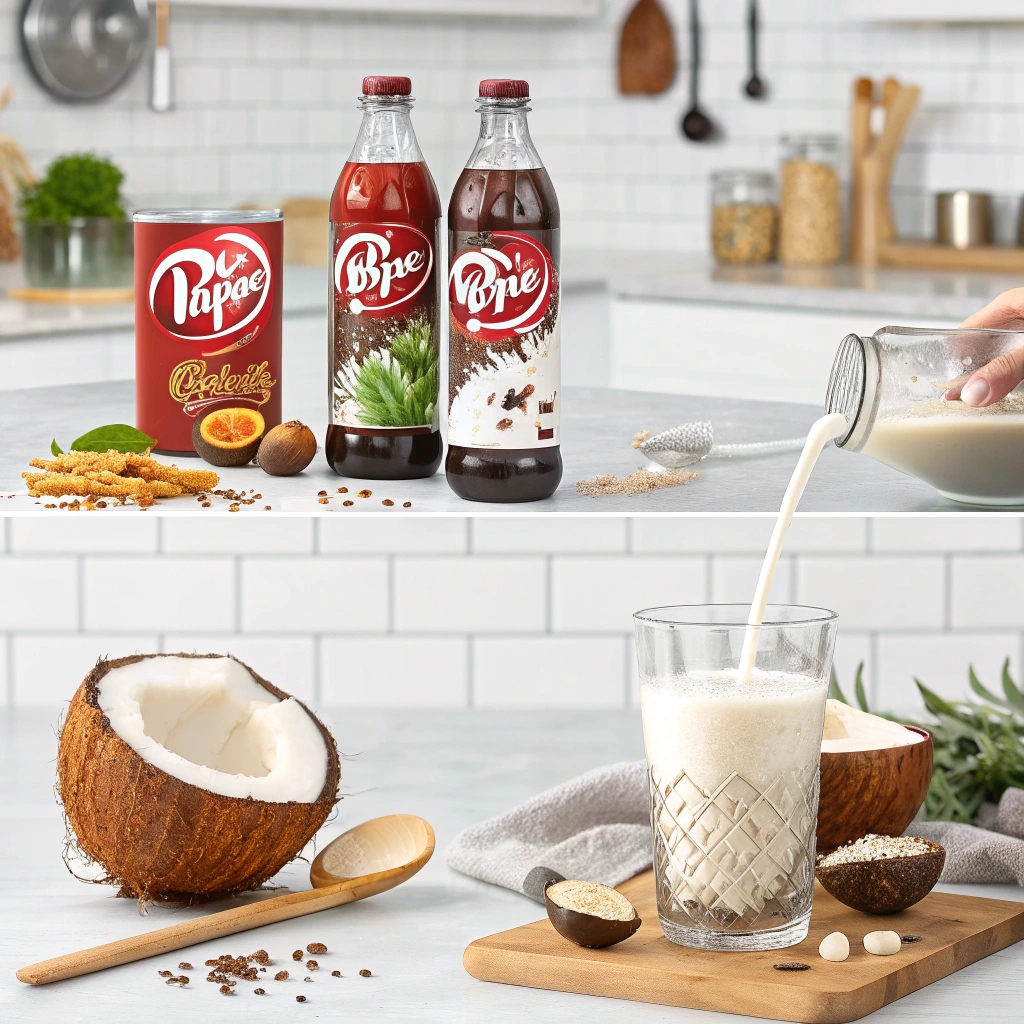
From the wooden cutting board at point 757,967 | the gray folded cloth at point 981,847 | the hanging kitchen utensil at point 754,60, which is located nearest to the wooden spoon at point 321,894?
the wooden cutting board at point 757,967

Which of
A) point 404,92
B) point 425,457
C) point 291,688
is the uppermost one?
point 404,92

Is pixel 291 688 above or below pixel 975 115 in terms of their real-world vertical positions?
below

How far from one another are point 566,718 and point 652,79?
2.42 meters

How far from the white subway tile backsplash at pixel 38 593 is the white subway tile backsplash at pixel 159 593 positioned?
0.03 metres

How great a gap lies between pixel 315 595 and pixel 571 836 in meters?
1.28

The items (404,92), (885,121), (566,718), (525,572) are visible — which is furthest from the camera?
(885,121)

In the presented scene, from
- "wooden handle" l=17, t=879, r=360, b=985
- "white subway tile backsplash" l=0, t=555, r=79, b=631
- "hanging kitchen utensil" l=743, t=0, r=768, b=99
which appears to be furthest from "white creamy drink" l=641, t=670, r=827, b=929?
"hanging kitchen utensil" l=743, t=0, r=768, b=99

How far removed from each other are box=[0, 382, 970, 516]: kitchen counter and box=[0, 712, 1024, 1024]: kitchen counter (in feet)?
0.83

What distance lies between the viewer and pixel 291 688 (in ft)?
8.11

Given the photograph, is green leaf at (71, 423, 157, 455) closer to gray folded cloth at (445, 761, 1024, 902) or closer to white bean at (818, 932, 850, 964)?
gray folded cloth at (445, 761, 1024, 902)

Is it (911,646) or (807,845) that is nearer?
(807,845)

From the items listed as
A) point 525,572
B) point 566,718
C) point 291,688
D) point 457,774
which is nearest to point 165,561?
point 291,688

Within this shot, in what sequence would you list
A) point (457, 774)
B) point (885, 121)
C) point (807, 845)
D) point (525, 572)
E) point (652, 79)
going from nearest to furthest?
point (807, 845), point (457, 774), point (525, 572), point (885, 121), point (652, 79)

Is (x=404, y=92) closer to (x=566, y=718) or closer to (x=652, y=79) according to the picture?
(x=566, y=718)
